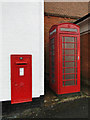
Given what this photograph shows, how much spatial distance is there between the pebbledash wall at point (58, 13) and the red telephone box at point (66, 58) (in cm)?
216

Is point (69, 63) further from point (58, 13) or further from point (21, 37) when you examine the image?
point (58, 13)

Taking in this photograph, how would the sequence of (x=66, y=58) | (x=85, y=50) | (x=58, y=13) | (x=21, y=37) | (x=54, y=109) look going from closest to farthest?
(x=54, y=109) → (x=21, y=37) → (x=66, y=58) → (x=85, y=50) → (x=58, y=13)

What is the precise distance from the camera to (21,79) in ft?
8.96

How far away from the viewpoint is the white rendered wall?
→ 2893mm

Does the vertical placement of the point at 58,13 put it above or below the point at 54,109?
above

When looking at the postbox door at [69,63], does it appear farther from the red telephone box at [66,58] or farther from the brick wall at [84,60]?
the brick wall at [84,60]

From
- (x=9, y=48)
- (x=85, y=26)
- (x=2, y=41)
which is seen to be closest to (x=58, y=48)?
(x=9, y=48)

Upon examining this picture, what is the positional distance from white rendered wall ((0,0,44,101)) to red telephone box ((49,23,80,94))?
70cm

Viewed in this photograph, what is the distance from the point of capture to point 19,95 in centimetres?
272

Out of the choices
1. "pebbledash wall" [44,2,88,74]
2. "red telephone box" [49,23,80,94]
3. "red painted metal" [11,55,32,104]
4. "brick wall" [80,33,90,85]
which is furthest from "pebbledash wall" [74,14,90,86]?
"red painted metal" [11,55,32,104]

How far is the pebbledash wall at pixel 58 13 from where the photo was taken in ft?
18.3

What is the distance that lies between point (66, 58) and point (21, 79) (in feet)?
6.63

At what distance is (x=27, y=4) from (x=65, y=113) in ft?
12.8

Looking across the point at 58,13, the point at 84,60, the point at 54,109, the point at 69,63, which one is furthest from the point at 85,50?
the point at 54,109
